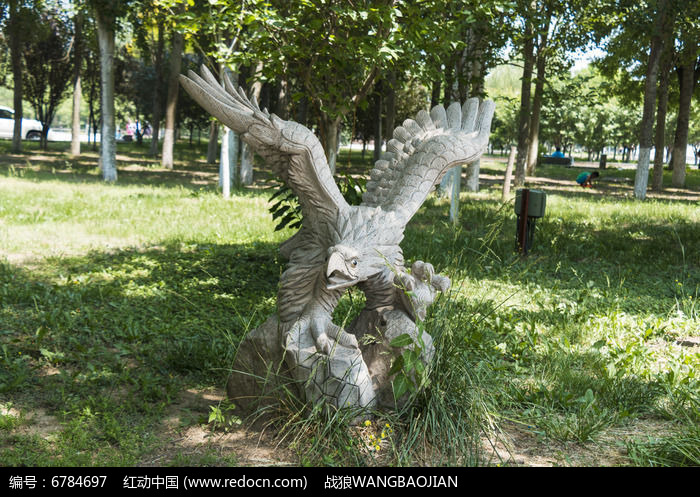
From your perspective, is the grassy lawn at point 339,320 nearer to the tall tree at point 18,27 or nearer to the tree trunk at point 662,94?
the tree trunk at point 662,94

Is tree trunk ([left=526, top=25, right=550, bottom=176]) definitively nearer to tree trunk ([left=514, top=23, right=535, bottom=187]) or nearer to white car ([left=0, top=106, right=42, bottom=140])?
tree trunk ([left=514, top=23, right=535, bottom=187])

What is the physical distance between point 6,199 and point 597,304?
32.7ft

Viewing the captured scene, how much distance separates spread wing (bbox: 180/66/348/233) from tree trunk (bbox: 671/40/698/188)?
776 inches

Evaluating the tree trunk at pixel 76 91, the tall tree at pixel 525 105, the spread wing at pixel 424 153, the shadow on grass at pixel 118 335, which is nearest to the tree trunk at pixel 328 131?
the shadow on grass at pixel 118 335

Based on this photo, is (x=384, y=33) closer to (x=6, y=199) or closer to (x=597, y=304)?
(x=597, y=304)

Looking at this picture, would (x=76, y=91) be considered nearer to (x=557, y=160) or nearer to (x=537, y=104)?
(x=537, y=104)

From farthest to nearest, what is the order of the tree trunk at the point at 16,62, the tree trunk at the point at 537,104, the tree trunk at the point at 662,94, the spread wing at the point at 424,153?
the tree trunk at the point at 16,62, the tree trunk at the point at 537,104, the tree trunk at the point at 662,94, the spread wing at the point at 424,153

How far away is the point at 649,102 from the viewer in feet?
47.7

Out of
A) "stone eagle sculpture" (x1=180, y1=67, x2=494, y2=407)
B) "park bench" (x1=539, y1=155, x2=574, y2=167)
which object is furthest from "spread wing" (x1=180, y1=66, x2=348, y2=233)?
"park bench" (x1=539, y1=155, x2=574, y2=167)

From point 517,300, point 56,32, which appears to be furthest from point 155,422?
point 56,32

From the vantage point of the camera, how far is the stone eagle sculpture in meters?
3.46

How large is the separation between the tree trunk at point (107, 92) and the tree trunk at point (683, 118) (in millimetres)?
17454

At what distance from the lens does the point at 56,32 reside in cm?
2764

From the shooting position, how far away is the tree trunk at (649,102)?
13.9 meters
